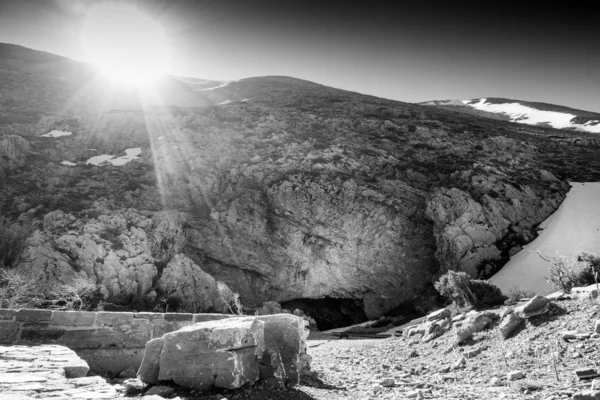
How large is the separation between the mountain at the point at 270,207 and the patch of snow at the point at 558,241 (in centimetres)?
94

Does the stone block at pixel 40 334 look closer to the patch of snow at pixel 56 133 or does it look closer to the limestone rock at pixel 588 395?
the limestone rock at pixel 588 395

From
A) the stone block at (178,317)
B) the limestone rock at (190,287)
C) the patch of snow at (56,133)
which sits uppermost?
the patch of snow at (56,133)

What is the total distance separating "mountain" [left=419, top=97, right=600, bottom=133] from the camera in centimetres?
6656

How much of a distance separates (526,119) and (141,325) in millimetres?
91325

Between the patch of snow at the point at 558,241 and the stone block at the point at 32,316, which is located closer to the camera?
the stone block at the point at 32,316

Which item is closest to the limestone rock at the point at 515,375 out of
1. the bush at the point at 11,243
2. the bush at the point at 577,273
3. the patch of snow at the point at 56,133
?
the bush at the point at 577,273

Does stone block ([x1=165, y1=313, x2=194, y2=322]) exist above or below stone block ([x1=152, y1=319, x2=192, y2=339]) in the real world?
above

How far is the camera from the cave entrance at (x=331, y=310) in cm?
2755

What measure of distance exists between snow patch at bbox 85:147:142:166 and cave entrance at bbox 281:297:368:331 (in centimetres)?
1945

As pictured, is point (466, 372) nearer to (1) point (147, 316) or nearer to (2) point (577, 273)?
(2) point (577, 273)

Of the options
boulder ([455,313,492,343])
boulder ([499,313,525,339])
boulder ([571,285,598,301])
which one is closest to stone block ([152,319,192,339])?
boulder ([455,313,492,343])

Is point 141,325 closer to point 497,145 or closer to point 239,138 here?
point 239,138

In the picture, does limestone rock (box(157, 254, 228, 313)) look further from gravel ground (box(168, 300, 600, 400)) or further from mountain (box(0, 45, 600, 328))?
gravel ground (box(168, 300, 600, 400))

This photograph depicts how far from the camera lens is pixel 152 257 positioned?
2242 centimetres
